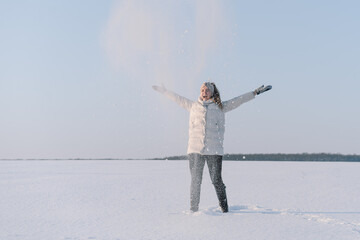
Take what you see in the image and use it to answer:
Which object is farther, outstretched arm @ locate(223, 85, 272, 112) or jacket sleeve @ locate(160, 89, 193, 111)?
jacket sleeve @ locate(160, 89, 193, 111)

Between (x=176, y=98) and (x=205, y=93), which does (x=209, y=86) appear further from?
(x=176, y=98)

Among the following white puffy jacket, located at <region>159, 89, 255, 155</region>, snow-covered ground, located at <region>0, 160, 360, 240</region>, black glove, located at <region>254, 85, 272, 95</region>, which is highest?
black glove, located at <region>254, 85, 272, 95</region>

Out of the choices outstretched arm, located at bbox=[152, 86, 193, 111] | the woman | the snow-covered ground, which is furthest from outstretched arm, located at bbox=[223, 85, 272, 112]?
the snow-covered ground

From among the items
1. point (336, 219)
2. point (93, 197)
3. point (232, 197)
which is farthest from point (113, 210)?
point (336, 219)

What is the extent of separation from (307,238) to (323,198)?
11.2 ft

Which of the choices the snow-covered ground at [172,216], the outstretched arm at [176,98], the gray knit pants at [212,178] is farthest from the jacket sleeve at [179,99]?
the snow-covered ground at [172,216]

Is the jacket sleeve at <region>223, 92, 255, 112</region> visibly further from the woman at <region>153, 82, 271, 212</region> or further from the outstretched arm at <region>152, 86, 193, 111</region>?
the outstretched arm at <region>152, 86, 193, 111</region>

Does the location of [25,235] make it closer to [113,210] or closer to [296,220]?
[113,210]

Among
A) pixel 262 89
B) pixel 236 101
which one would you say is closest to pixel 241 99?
pixel 236 101

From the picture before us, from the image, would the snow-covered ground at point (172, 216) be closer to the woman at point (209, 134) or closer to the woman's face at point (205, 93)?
the woman at point (209, 134)

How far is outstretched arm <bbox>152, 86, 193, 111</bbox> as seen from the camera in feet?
18.0

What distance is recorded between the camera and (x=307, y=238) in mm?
3787

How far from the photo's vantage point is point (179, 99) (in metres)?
5.58

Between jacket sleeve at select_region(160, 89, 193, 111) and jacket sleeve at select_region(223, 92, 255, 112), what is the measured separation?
1.78 feet
